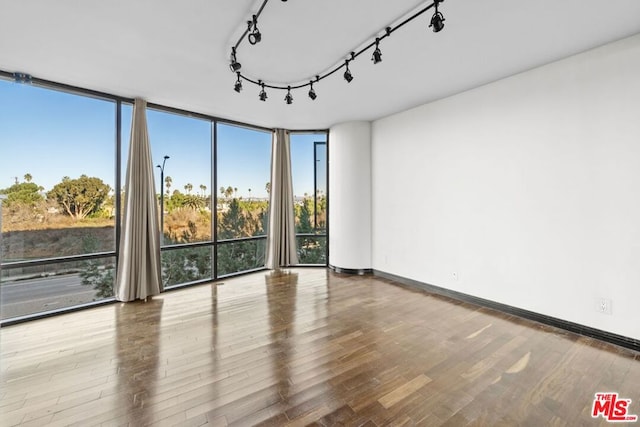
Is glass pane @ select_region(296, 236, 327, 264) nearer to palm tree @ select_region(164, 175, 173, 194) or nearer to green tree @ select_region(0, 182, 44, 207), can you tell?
palm tree @ select_region(164, 175, 173, 194)

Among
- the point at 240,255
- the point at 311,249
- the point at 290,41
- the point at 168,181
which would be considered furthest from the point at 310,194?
the point at 290,41

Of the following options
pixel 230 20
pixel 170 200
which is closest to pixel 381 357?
pixel 230 20

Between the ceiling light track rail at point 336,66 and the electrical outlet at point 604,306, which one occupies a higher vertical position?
the ceiling light track rail at point 336,66

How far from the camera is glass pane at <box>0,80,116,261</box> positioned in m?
3.11

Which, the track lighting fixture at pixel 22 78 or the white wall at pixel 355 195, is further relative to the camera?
the white wall at pixel 355 195

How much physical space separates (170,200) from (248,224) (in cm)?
146

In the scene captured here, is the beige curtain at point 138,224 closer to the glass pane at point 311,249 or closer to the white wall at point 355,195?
the glass pane at point 311,249

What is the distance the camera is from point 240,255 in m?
5.17

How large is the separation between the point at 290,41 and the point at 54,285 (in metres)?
4.10

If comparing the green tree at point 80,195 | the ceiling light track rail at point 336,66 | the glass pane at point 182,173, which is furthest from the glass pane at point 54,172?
the ceiling light track rail at point 336,66

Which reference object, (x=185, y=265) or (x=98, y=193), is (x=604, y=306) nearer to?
(x=185, y=265)

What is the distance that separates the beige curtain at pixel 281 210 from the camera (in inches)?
210

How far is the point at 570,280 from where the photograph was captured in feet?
9.23

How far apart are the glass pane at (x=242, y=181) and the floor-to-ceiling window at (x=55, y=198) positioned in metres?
1.60
